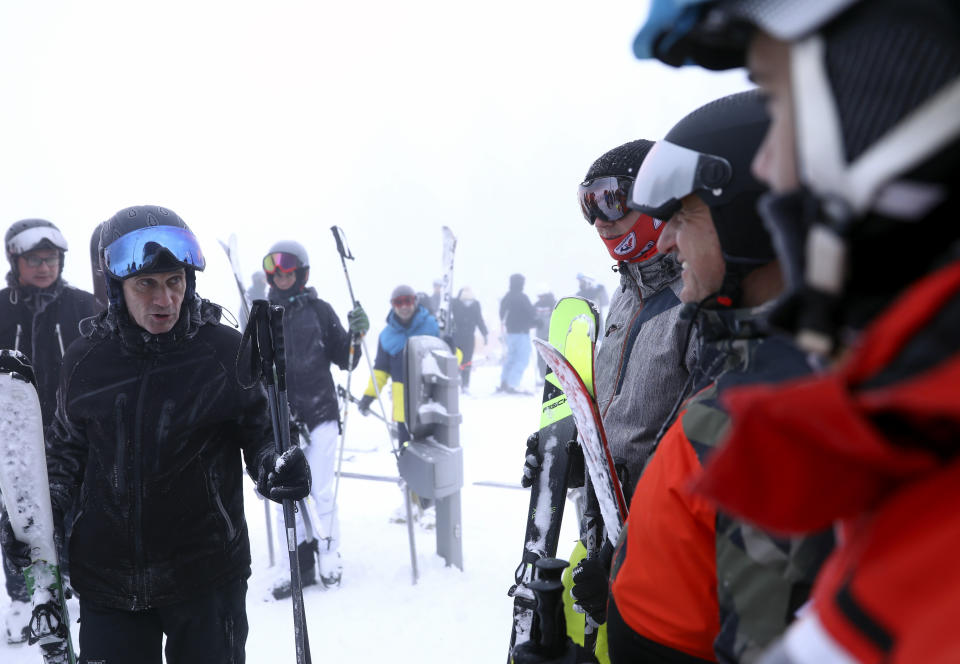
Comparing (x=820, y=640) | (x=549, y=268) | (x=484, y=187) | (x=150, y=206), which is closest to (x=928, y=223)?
(x=820, y=640)

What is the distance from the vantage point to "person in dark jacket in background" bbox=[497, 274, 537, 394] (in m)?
14.0

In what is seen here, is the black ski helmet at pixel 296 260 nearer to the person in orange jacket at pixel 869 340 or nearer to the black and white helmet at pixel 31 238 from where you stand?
the black and white helmet at pixel 31 238

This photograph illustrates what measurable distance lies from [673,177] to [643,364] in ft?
2.52

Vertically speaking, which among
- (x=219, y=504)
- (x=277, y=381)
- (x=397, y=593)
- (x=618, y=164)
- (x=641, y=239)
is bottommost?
(x=397, y=593)

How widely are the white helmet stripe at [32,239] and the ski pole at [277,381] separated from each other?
2.85 metres

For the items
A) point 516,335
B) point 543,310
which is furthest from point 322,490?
point 543,310

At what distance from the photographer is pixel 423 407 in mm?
4742

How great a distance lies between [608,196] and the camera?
2.34 m

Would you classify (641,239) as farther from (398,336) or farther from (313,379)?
(398,336)

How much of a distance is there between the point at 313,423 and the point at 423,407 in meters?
0.94

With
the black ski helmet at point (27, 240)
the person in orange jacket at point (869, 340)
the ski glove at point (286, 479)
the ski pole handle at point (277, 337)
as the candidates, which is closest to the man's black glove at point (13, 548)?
the ski glove at point (286, 479)

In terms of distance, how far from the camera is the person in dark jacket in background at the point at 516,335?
14016 millimetres

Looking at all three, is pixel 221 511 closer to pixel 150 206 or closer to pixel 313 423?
pixel 150 206

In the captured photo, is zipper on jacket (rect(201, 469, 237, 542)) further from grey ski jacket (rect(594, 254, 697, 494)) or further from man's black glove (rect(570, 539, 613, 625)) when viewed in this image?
grey ski jacket (rect(594, 254, 697, 494))
